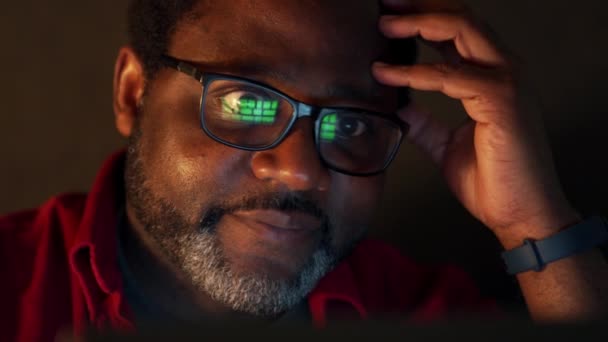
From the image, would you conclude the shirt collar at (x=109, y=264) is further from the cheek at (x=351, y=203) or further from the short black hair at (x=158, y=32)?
the short black hair at (x=158, y=32)

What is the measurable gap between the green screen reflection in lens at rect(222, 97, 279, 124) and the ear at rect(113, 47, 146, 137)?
0.28m

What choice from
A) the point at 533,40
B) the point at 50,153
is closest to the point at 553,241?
the point at 533,40

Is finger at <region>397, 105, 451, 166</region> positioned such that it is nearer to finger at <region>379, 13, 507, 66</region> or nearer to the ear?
finger at <region>379, 13, 507, 66</region>

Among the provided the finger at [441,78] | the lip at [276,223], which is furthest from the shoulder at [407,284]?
the finger at [441,78]

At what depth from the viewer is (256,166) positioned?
4.06 ft

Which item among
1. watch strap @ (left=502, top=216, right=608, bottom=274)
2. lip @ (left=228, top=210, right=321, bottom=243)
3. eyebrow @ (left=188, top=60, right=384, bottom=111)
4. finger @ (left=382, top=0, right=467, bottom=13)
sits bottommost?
watch strap @ (left=502, top=216, right=608, bottom=274)

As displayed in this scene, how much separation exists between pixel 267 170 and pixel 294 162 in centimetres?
5

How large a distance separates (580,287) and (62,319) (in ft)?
3.54

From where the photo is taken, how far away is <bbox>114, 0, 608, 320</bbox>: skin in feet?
4.14

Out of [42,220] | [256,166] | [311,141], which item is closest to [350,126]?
[311,141]

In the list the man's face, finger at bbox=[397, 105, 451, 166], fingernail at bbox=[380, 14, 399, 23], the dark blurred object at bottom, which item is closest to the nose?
the man's face

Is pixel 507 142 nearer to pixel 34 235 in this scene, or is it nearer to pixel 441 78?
pixel 441 78

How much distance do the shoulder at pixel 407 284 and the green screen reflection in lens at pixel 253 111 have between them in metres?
0.58

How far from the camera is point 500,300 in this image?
5.90 feet
